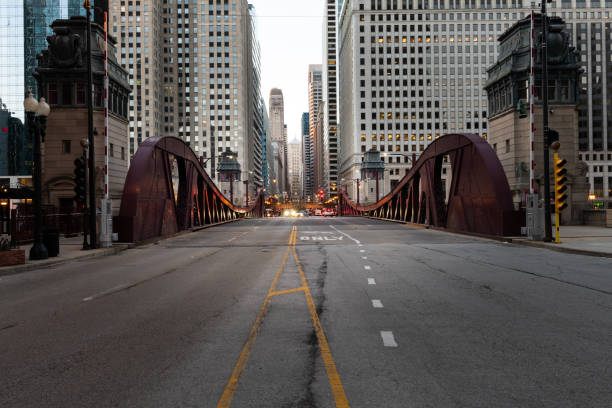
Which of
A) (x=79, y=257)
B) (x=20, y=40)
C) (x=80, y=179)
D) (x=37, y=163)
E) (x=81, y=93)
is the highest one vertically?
(x=20, y=40)

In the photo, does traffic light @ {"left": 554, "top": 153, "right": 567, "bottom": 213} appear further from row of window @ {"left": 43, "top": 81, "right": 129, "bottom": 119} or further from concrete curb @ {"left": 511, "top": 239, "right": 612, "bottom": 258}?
row of window @ {"left": 43, "top": 81, "right": 129, "bottom": 119}

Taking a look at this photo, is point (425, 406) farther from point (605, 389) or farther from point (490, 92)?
point (490, 92)

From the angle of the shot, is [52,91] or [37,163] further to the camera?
[52,91]

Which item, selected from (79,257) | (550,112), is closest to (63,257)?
(79,257)

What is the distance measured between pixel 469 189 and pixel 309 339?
2090cm

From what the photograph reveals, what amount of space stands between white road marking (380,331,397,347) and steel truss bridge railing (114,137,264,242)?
17048mm

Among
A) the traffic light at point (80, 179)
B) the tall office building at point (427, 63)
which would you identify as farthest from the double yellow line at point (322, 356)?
the tall office building at point (427, 63)

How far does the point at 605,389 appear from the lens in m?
3.93

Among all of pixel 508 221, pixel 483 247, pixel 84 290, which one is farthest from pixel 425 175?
pixel 84 290

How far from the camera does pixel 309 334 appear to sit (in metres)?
5.71

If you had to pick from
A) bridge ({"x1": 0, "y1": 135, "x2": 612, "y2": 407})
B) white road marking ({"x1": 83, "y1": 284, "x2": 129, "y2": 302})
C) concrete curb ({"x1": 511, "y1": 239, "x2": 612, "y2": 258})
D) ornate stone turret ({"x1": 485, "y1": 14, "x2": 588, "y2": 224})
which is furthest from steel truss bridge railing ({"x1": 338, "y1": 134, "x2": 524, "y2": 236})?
white road marking ({"x1": 83, "y1": 284, "x2": 129, "y2": 302})

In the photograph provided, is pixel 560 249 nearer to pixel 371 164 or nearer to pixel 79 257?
pixel 79 257

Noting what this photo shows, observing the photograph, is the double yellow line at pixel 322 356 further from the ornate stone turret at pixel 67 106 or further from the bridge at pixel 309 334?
the ornate stone turret at pixel 67 106

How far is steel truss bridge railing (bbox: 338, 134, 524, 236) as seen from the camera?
21.1 metres
